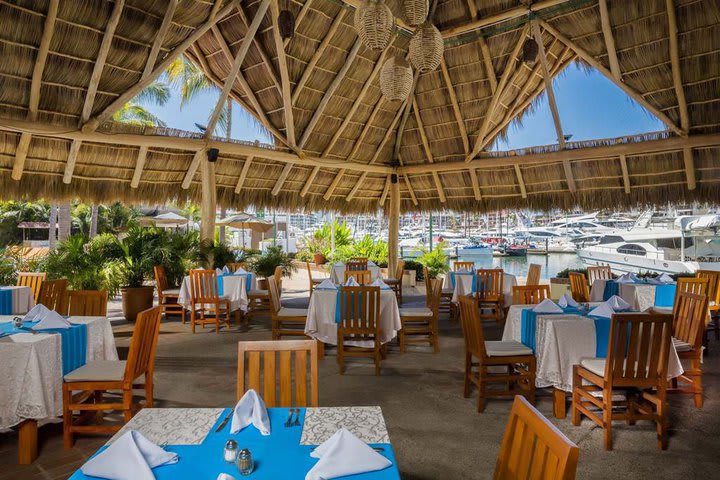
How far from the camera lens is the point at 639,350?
11.4ft

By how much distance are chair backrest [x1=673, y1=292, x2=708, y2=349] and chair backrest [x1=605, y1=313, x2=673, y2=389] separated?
865 millimetres

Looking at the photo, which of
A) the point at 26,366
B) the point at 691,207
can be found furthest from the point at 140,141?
the point at 691,207

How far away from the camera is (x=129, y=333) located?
23.5 feet

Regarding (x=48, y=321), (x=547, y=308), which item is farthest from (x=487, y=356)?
(x=48, y=321)

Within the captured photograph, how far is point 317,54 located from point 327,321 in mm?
5289

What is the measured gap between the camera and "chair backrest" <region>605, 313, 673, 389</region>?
3.43m

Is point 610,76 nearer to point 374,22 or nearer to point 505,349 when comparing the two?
point 374,22

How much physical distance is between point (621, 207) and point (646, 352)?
7605 millimetres

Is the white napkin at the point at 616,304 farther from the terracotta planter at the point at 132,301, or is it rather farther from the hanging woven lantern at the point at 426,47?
the terracotta planter at the point at 132,301

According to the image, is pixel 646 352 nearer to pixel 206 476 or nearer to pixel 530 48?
pixel 206 476

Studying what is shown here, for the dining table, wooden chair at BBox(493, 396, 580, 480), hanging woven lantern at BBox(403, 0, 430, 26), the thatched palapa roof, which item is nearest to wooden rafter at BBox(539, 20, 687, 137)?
the thatched palapa roof

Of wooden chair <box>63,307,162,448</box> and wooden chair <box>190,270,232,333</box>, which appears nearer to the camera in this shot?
wooden chair <box>63,307,162,448</box>

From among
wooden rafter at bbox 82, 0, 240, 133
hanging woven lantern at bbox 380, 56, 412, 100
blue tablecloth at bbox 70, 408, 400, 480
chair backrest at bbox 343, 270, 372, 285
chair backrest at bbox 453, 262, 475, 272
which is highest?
wooden rafter at bbox 82, 0, 240, 133

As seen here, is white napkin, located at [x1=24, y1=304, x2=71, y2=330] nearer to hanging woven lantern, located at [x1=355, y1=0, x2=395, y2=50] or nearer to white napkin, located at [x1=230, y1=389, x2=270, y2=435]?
white napkin, located at [x1=230, y1=389, x2=270, y2=435]
